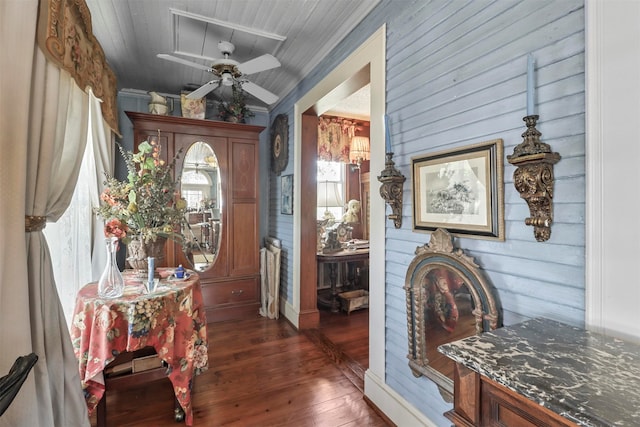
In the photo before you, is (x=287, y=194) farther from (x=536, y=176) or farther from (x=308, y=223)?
(x=536, y=176)

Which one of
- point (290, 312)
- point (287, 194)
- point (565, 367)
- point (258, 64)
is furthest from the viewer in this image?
point (287, 194)

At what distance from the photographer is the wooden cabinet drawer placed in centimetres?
347

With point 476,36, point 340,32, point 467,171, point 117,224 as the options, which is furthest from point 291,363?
point 340,32

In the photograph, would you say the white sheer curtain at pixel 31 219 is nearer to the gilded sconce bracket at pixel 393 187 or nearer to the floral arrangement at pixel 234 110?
the gilded sconce bracket at pixel 393 187

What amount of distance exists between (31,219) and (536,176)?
2152 millimetres

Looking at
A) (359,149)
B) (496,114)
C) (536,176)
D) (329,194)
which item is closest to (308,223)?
(329,194)

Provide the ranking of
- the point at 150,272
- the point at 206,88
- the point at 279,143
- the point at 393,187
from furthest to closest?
1. the point at 279,143
2. the point at 206,88
3. the point at 150,272
4. the point at 393,187

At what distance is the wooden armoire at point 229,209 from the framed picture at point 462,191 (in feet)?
8.09

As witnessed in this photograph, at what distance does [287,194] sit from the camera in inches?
142

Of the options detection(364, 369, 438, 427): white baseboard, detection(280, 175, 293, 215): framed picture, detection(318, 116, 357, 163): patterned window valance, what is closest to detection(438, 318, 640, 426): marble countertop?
detection(364, 369, 438, 427): white baseboard

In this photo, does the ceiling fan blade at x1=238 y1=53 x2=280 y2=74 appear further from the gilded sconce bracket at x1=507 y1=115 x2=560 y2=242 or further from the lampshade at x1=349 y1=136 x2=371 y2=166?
the lampshade at x1=349 y1=136 x2=371 y2=166

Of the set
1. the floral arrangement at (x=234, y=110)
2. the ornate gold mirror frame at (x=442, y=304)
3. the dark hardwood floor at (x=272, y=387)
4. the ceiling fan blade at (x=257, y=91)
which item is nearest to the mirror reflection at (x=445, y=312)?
the ornate gold mirror frame at (x=442, y=304)

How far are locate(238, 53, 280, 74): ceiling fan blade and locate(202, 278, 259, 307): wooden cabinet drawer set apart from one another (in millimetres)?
2405

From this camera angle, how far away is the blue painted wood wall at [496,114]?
1.05m
